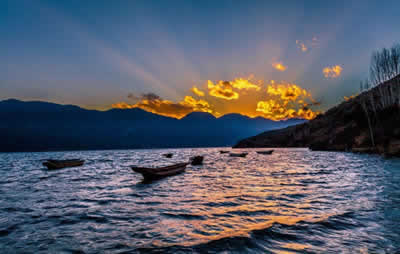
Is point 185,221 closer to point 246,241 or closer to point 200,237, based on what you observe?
point 200,237

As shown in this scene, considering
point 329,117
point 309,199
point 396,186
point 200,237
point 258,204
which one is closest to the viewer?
point 200,237

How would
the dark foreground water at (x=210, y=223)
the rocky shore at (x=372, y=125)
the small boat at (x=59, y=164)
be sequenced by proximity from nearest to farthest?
the dark foreground water at (x=210, y=223), the small boat at (x=59, y=164), the rocky shore at (x=372, y=125)

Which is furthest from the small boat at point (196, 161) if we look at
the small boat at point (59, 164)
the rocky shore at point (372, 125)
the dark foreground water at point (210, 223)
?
→ the rocky shore at point (372, 125)

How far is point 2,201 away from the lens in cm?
1677

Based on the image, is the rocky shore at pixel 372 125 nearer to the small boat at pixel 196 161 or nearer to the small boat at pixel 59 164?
the small boat at pixel 196 161

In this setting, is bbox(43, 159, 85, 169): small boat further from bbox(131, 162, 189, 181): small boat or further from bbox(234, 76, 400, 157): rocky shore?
bbox(234, 76, 400, 157): rocky shore

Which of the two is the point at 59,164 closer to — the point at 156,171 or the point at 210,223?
the point at 156,171

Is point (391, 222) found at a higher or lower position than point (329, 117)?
lower

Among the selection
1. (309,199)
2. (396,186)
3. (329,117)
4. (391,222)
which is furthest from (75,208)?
(329,117)

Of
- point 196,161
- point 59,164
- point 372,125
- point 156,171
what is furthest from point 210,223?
point 372,125

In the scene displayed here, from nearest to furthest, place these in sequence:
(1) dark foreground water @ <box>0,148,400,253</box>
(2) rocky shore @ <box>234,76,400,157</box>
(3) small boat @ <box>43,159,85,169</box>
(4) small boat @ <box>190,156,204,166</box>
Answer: (1) dark foreground water @ <box>0,148,400,253</box> < (3) small boat @ <box>43,159,85,169</box> < (4) small boat @ <box>190,156,204,166</box> < (2) rocky shore @ <box>234,76,400,157</box>

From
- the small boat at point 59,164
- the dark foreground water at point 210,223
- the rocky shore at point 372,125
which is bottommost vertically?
the small boat at point 59,164

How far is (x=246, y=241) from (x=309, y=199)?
9197mm

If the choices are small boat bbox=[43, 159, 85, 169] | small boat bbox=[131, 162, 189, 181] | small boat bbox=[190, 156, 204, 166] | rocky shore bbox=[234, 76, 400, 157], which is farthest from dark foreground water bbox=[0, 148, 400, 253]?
rocky shore bbox=[234, 76, 400, 157]
